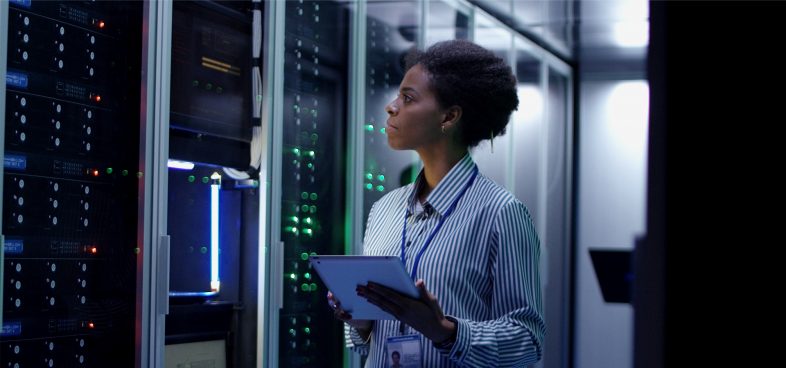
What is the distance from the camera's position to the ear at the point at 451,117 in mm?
1918

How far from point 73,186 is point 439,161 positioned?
3.82ft

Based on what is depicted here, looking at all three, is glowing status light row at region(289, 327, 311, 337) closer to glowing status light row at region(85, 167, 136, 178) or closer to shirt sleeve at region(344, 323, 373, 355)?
glowing status light row at region(85, 167, 136, 178)

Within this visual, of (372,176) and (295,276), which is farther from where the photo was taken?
(372,176)

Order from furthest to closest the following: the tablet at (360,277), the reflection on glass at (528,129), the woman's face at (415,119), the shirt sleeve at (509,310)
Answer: the reflection on glass at (528,129) < the woman's face at (415,119) < the shirt sleeve at (509,310) < the tablet at (360,277)

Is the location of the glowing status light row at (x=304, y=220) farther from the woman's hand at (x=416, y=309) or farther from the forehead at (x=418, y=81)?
the woman's hand at (x=416, y=309)

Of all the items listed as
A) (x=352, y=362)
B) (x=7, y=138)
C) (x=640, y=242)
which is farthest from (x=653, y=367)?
(x=352, y=362)

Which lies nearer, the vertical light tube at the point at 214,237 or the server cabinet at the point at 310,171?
the vertical light tube at the point at 214,237

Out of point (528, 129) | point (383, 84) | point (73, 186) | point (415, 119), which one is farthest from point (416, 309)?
point (528, 129)

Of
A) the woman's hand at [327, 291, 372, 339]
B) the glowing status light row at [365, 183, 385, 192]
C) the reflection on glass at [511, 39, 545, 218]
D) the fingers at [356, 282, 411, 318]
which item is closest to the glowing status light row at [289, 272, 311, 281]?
the glowing status light row at [365, 183, 385, 192]

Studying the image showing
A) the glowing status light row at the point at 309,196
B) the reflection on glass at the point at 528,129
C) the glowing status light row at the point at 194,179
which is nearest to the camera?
the glowing status light row at the point at 194,179

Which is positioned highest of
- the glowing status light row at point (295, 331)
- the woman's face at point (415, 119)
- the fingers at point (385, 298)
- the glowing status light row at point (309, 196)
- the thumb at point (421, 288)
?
the woman's face at point (415, 119)

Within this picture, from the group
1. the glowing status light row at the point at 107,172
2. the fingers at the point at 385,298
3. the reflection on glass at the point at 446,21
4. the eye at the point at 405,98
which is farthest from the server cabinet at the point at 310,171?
the fingers at the point at 385,298

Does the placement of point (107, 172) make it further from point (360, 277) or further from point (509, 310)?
point (509, 310)

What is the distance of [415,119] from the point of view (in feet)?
6.24
